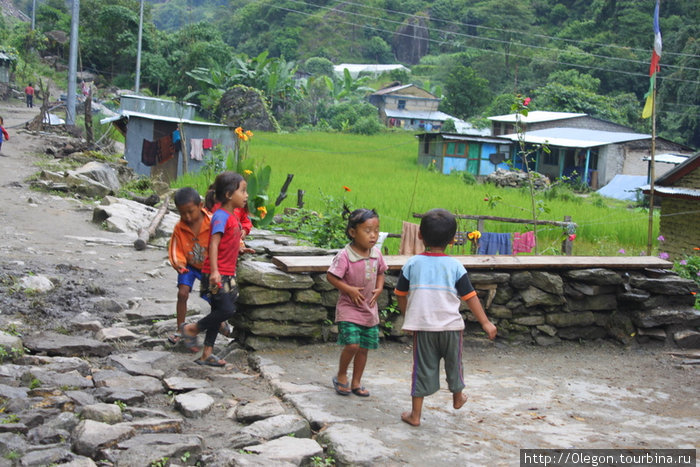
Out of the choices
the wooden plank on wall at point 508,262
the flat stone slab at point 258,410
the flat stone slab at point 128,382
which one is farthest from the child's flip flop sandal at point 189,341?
the flat stone slab at point 258,410

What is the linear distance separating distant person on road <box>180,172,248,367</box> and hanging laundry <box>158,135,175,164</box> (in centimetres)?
1616

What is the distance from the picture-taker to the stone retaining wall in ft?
17.2

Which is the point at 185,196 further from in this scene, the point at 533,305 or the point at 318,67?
the point at 318,67

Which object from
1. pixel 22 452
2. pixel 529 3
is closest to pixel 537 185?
pixel 22 452

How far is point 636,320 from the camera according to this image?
6.38 m

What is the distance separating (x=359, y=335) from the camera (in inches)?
167

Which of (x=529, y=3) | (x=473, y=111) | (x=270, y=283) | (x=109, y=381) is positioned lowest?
(x=109, y=381)

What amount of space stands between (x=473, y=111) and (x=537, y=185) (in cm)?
2487

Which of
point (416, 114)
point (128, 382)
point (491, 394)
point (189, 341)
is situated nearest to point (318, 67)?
point (416, 114)

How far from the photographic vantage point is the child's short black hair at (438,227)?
3.96 metres

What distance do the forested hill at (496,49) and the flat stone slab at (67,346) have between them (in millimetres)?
35937

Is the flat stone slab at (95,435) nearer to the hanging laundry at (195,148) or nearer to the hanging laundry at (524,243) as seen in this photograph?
the hanging laundry at (524,243)

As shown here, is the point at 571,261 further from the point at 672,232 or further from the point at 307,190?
the point at 307,190

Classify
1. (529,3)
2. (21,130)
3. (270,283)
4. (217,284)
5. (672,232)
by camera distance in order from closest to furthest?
(217,284)
(270,283)
(672,232)
(21,130)
(529,3)
